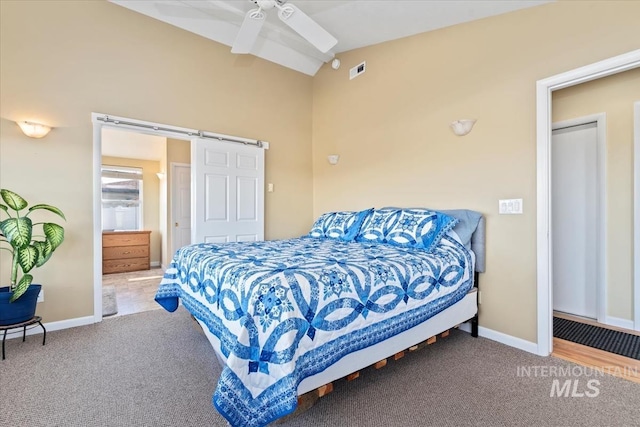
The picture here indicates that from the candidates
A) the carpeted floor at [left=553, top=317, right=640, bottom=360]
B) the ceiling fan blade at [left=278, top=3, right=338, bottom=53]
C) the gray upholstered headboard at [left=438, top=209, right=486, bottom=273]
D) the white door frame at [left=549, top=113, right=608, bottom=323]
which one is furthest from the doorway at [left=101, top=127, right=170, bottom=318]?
the white door frame at [left=549, top=113, right=608, bottom=323]

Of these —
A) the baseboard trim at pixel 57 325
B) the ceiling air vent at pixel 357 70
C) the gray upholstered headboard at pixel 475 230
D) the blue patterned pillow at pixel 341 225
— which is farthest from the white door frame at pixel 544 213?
the baseboard trim at pixel 57 325

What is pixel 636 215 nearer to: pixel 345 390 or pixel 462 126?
pixel 462 126

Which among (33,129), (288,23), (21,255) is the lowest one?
(21,255)

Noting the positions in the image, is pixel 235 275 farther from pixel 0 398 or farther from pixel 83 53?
pixel 83 53

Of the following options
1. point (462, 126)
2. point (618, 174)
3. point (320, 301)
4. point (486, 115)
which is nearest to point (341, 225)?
point (462, 126)

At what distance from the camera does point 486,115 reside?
8.64 feet

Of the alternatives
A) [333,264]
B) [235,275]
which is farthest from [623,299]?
[235,275]

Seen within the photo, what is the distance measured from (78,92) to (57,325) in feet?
7.44

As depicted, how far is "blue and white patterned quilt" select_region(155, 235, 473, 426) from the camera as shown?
127 cm

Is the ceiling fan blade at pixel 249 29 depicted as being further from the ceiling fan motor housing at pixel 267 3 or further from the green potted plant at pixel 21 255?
the green potted plant at pixel 21 255

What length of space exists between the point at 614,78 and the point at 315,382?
3728 millimetres

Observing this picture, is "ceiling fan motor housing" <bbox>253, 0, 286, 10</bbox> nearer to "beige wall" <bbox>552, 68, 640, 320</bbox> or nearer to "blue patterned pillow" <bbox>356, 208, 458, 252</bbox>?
"blue patterned pillow" <bbox>356, 208, 458, 252</bbox>

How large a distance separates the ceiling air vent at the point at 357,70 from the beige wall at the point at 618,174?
2296 millimetres

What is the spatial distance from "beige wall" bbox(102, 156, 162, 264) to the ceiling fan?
185 inches
